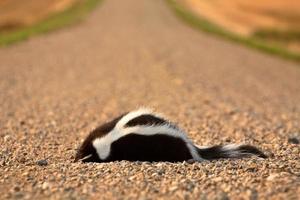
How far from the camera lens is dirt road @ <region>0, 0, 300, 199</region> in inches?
214

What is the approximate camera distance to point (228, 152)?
6699 mm

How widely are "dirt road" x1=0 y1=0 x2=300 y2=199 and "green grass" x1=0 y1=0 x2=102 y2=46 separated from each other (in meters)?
0.93

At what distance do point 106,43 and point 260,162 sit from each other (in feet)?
61.3

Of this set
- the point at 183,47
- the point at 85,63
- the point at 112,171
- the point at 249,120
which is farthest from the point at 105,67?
the point at 112,171

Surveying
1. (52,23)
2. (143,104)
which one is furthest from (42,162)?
(52,23)

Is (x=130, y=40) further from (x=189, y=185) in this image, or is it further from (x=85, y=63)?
(x=189, y=185)

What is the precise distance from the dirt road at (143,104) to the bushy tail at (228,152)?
269 mm

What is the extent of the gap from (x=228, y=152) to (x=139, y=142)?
994 mm

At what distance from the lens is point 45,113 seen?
35.8 feet

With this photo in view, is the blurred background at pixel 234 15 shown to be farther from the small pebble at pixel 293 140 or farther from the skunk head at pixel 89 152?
the skunk head at pixel 89 152

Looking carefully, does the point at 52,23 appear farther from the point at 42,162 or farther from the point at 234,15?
the point at 42,162

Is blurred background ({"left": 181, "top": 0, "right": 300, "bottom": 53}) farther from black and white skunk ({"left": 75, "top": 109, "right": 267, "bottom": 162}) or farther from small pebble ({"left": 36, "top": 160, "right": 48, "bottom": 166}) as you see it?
small pebble ({"left": 36, "top": 160, "right": 48, "bottom": 166})

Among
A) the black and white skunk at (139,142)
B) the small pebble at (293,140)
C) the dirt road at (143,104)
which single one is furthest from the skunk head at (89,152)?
the small pebble at (293,140)

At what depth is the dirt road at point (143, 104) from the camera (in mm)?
5434
